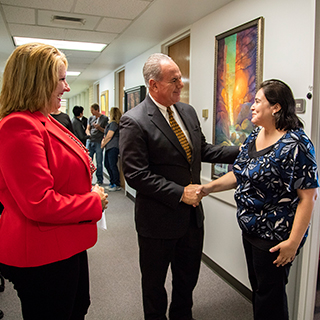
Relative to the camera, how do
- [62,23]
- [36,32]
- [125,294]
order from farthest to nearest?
[36,32] → [62,23] → [125,294]

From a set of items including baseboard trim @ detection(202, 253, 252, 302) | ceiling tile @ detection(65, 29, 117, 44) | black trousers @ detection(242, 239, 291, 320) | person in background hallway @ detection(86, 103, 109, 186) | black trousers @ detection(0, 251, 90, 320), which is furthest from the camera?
person in background hallway @ detection(86, 103, 109, 186)

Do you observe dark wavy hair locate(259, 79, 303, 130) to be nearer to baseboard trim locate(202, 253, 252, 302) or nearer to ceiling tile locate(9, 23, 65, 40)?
baseboard trim locate(202, 253, 252, 302)

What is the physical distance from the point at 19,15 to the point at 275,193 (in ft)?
10.3

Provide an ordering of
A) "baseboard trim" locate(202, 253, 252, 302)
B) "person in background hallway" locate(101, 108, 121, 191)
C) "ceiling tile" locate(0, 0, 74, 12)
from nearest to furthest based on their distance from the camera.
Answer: "baseboard trim" locate(202, 253, 252, 302) < "ceiling tile" locate(0, 0, 74, 12) < "person in background hallway" locate(101, 108, 121, 191)

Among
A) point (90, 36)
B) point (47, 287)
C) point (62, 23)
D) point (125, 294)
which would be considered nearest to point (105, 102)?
point (90, 36)

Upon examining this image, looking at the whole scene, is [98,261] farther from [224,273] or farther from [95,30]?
[95,30]

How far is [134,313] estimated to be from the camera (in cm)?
222

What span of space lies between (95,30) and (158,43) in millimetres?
910

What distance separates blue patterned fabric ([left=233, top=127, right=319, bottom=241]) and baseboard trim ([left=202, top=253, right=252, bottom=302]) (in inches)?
42.0

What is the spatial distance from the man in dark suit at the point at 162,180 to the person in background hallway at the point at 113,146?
13.3 ft

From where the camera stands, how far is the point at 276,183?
1.48 metres

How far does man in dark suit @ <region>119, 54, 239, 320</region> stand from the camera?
5.54ft

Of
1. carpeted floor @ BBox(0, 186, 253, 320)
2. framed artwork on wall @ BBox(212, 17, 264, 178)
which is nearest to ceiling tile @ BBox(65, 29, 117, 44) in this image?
framed artwork on wall @ BBox(212, 17, 264, 178)

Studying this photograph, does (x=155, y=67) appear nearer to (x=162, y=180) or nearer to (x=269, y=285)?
(x=162, y=180)
